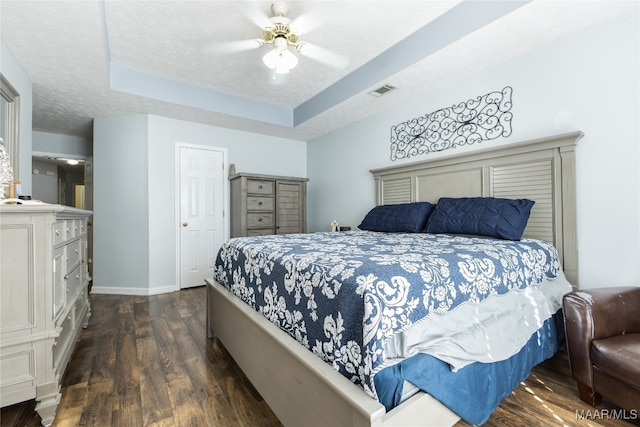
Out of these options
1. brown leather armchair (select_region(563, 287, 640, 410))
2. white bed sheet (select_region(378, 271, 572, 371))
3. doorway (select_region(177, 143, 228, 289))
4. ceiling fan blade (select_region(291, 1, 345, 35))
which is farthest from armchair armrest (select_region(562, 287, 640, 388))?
doorway (select_region(177, 143, 228, 289))

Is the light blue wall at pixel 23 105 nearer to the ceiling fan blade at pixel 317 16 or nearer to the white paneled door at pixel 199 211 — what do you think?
the white paneled door at pixel 199 211

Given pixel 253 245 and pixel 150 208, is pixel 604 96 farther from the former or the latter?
pixel 150 208

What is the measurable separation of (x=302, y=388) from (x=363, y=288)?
53cm

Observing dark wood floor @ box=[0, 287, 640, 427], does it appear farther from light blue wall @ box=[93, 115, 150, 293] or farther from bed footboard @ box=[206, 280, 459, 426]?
light blue wall @ box=[93, 115, 150, 293]

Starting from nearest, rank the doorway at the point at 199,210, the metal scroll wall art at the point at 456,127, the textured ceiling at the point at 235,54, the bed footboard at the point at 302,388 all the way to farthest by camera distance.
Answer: the bed footboard at the point at 302,388
the textured ceiling at the point at 235,54
the metal scroll wall art at the point at 456,127
the doorway at the point at 199,210

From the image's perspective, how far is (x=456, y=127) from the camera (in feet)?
9.69

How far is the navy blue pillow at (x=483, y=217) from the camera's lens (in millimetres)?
2135

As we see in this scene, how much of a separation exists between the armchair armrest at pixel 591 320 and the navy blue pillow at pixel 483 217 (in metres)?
0.60

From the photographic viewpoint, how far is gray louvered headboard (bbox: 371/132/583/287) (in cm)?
217

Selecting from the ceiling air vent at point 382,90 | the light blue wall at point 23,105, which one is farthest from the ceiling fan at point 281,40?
the light blue wall at point 23,105

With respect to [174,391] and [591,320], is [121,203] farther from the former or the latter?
[591,320]

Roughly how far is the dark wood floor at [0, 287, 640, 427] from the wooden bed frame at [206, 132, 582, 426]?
14cm

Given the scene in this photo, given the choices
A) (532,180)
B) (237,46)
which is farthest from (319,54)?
(532,180)

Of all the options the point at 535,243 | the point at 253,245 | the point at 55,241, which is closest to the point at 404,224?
the point at 535,243
